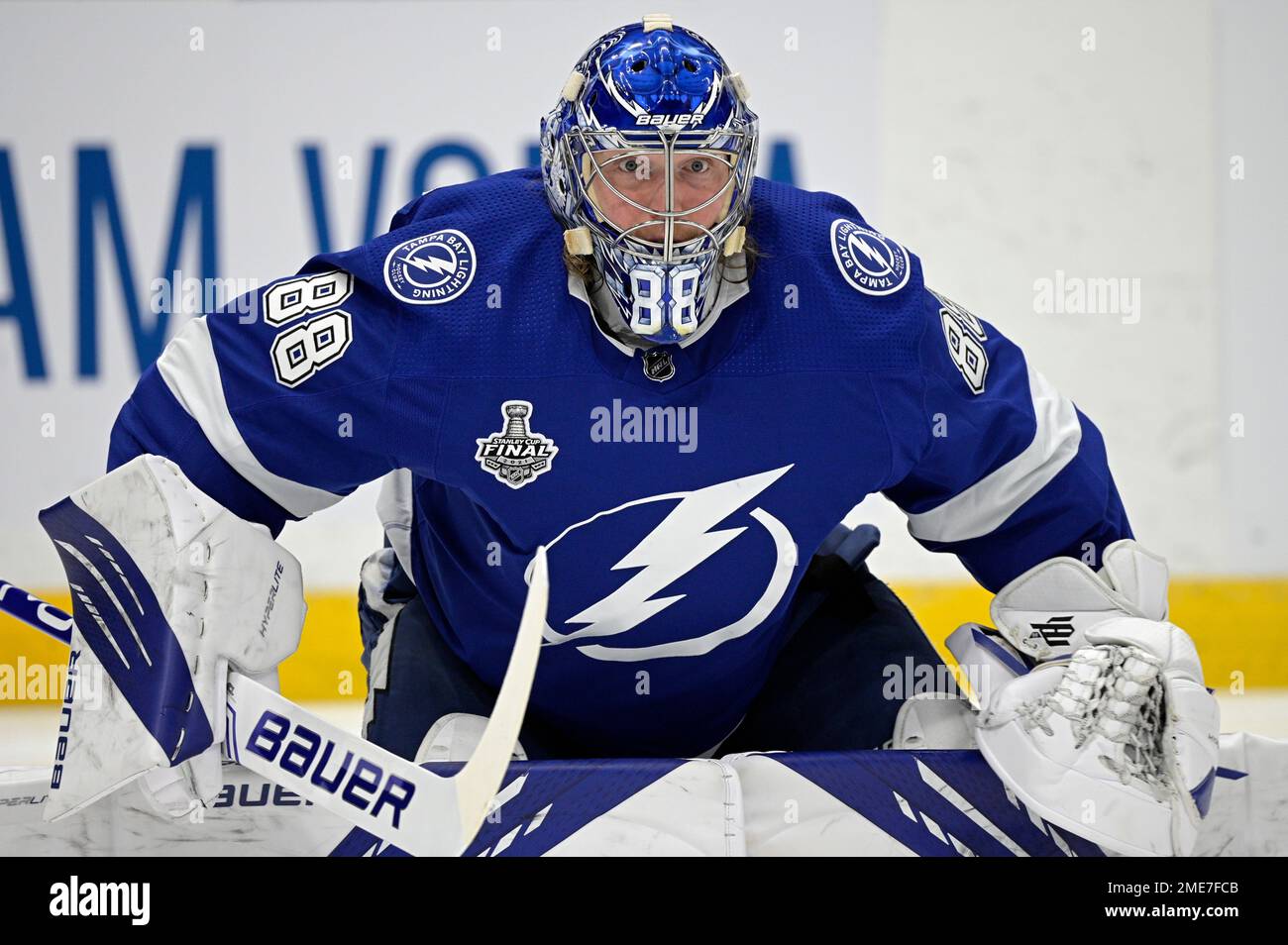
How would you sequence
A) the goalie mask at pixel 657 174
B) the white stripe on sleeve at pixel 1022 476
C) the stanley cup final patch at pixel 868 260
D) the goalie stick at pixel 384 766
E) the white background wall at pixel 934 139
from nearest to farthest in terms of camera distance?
1. the goalie stick at pixel 384 766
2. the goalie mask at pixel 657 174
3. the stanley cup final patch at pixel 868 260
4. the white stripe on sleeve at pixel 1022 476
5. the white background wall at pixel 934 139

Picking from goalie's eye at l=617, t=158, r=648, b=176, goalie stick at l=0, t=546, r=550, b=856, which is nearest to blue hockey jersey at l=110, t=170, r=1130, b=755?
goalie's eye at l=617, t=158, r=648, b=176

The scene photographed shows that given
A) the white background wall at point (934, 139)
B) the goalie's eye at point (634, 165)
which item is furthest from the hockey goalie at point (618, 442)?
the white background wall at point (934, 139)

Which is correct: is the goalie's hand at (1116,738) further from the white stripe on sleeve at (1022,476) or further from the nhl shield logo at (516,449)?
the nhl shield logo at (516,449)

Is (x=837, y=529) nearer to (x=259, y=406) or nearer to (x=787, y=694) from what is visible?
(x=787, y=694)

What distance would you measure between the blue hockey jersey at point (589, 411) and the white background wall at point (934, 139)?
6.44ft

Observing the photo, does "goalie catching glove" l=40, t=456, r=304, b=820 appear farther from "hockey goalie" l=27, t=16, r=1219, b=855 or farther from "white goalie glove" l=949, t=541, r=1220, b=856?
"white goalie glove" l=949, t=541, r=1220, b=856

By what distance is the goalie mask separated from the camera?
182 centimetres

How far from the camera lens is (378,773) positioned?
5.45 ft

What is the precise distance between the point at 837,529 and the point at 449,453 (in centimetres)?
77

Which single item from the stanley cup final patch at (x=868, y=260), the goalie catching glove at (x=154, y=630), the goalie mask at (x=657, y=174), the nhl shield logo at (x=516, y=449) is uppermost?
the goalie mask at (x=657, y=174)

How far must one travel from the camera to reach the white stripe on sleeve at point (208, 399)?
1868mm

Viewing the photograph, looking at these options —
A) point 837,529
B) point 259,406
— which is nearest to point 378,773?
point 259,406

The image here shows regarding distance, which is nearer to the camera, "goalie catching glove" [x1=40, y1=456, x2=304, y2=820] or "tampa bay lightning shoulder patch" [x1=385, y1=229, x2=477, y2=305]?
"goalie catching glove" [x1=40, y1=456, x2=304, y2=820]

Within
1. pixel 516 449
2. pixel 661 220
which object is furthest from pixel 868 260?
pixel 516 449
